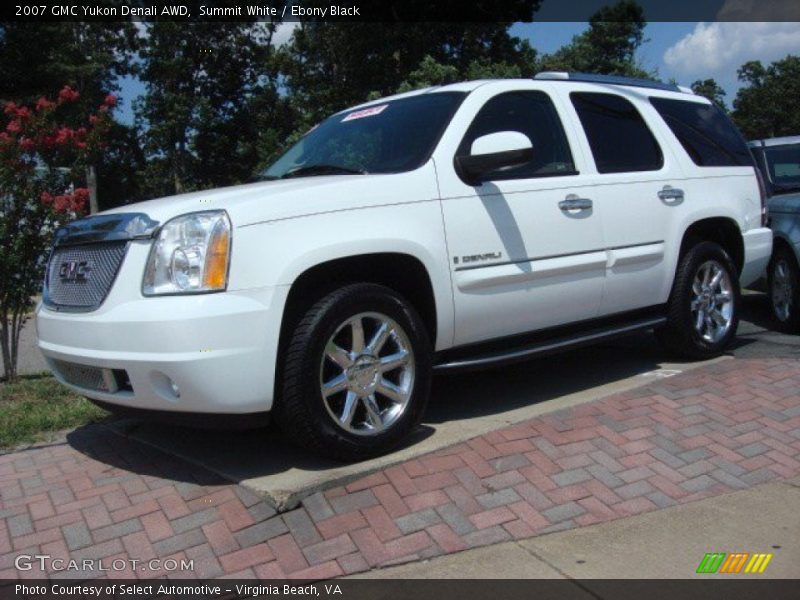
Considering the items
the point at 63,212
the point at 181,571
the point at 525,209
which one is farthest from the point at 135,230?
the point at 63,212

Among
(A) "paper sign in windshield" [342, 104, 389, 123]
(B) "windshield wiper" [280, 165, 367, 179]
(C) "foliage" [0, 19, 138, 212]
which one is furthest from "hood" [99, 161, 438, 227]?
(C) "foliage" [0, 19, 138, 212]

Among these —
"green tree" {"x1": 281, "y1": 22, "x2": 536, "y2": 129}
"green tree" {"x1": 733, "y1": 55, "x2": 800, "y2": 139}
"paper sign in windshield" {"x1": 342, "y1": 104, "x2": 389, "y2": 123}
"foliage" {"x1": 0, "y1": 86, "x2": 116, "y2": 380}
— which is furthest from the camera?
"green tree" {"x1": 733, "y1": 55, "x2": 800, "y2": 139}

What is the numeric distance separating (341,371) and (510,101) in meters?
2.04

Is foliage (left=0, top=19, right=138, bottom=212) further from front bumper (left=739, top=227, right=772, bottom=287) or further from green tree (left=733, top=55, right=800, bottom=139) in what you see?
green tree (left=733, top=55, right=800, bottom=139)

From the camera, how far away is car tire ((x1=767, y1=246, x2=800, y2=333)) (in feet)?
22.0

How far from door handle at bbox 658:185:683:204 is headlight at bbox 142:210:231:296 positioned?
3108 millimetres

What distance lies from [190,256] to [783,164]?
23.6ft

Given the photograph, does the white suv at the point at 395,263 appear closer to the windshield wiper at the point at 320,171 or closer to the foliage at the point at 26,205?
the windshield wiper at the point at 320,171

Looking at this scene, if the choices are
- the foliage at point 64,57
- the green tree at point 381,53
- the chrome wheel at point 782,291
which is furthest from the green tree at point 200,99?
the chrome wheel at point 782,291

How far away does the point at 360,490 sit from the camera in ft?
11.5

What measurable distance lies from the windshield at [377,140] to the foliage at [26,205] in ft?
8.52

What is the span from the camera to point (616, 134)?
→ 5.17 meters

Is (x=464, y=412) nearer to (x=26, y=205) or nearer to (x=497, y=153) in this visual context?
(x=497, y=153)

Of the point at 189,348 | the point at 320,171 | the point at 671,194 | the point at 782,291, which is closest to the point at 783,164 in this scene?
the point at 782,291
